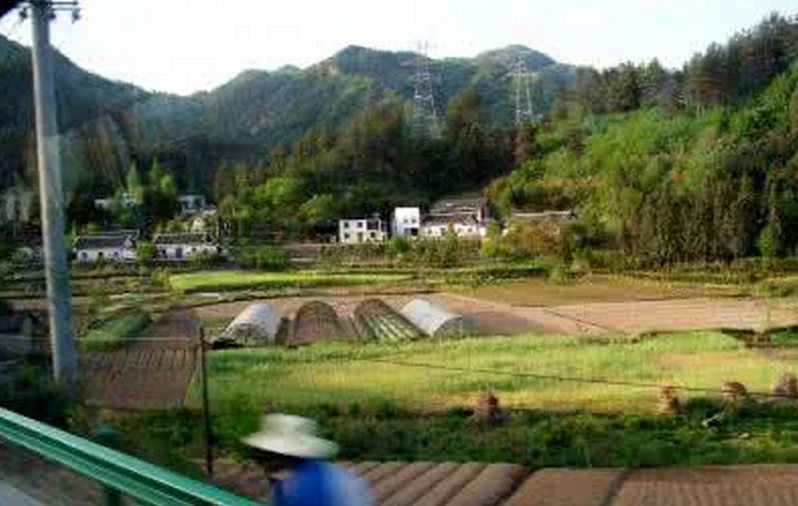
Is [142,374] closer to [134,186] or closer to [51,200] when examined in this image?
[51,200]

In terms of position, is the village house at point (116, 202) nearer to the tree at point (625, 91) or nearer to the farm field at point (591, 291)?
the farm field at point (591, 291)

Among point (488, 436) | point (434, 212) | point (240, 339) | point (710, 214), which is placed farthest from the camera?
point (434, 212)

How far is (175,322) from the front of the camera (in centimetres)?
1695

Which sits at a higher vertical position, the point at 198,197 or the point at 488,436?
the point at 198,197

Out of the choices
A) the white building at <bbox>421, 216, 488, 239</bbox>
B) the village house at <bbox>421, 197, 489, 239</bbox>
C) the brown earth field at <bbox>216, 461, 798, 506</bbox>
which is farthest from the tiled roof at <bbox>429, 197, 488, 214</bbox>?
the brown earth field at <bbox>216, 461, 798, 506</bbox>

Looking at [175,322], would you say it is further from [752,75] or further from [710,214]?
[752,75]

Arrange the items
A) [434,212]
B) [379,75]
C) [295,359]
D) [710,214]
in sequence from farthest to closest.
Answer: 1. [379,75]
2. [434,212]
3. [710,214]
4. [295,359]

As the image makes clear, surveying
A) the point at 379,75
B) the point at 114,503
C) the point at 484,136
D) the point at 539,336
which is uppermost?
the point at 379,75

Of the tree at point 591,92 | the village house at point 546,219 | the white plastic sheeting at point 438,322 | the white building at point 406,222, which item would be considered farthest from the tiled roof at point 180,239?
the tree at point 591,92

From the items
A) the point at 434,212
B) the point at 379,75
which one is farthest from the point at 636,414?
the point at 379,75

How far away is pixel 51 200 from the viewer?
21.2 feet

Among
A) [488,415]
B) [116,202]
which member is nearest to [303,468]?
[488,415]

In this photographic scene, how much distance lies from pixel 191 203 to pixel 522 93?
4517 cm

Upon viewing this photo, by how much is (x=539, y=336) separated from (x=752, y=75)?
35483 mm
